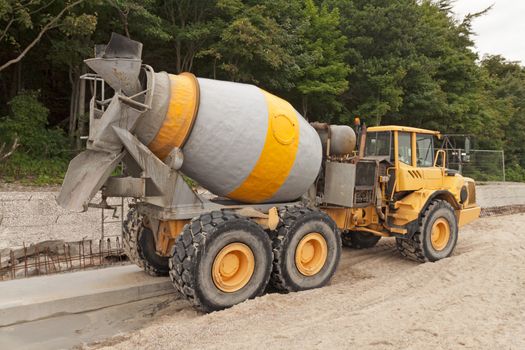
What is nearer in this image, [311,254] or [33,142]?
[311,254]

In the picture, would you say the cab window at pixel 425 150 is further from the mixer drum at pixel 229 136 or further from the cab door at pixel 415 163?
the mixer drum at pixel 229 136

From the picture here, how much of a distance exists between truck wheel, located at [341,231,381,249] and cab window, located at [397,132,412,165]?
1.92m

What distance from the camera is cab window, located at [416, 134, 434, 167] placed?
807cm

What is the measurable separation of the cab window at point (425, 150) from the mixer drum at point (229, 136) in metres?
2.92

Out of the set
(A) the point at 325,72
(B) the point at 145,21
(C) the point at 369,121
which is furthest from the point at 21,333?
(C) the point at 369,121

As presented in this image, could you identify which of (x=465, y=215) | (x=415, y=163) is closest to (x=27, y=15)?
(x=415, y=163)

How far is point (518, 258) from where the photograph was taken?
23.2 ft

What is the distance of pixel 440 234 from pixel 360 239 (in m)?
1.62

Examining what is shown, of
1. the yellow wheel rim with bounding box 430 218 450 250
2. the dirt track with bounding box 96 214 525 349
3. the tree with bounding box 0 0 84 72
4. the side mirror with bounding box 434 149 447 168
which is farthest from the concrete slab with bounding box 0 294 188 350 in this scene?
the tree with bounding box 0 0 84 72

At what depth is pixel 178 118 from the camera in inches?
209

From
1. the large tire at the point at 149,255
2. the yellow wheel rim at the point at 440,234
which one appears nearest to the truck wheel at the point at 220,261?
the large tire at the point at 149,255

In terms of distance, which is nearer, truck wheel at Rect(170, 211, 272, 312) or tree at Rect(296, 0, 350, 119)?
truck wheel at Rect(170, 211, 272, 312)

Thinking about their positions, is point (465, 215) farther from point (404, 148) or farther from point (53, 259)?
point (53, 259)

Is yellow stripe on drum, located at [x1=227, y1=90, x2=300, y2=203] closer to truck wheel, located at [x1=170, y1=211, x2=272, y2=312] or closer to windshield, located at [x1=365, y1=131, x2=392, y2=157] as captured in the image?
truck wheel, located at [x1=170, y1=211, x2=272, y2=312]
